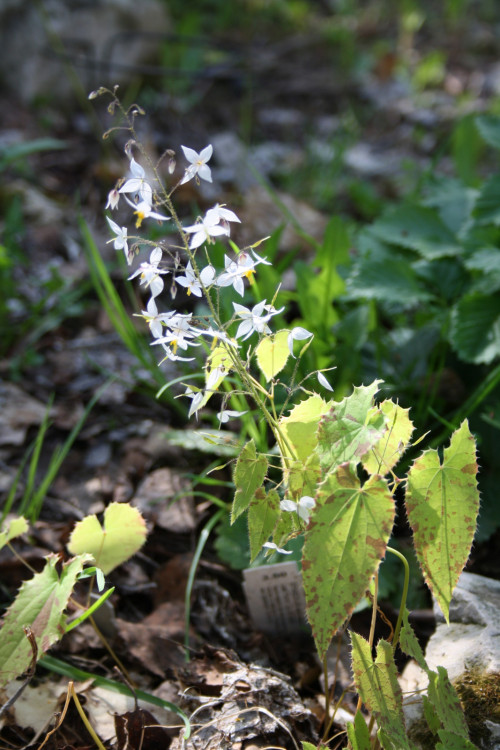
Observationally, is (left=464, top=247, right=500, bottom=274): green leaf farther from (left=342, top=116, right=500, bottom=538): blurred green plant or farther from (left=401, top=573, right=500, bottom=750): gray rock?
(left=401, top=573, right=500, bottom=750): gray rock

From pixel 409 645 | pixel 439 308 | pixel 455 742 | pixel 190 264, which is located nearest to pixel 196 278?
pixel 190 264

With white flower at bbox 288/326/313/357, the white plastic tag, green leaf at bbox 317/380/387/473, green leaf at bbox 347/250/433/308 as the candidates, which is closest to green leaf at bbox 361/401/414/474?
green leaf at bbox 317/380/387/473

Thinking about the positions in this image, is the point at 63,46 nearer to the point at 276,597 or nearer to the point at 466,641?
the point at 276,597

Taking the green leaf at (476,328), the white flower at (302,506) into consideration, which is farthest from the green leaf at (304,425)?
the green leaf at (476,328)

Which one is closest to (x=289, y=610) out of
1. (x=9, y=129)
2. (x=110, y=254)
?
(x=110, y=254)

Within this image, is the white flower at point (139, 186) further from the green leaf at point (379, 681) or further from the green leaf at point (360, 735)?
the green leaf at point (360, 735)
